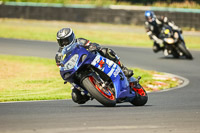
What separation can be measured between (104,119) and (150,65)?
11.9 m

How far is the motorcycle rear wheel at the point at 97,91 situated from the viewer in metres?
8.30

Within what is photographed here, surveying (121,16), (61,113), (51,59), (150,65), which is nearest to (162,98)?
(61,113)

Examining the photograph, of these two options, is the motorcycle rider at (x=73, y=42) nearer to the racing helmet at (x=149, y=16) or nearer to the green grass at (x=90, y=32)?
the racing helmet at (x=149, y=16)

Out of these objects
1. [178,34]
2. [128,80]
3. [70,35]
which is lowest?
[178,34]

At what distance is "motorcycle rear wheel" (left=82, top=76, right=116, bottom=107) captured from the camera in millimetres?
8305

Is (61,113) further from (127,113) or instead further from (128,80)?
(128,80)

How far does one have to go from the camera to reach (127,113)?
795 cm

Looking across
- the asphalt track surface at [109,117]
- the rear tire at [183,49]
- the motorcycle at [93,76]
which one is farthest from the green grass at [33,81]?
the rear tire at [183,49]

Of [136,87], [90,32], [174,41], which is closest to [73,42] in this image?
[136,87]

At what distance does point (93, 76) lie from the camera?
8.44 meters

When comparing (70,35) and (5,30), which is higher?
(70,35)

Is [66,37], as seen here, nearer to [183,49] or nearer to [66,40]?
[66,40]

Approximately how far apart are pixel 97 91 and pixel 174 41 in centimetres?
1186

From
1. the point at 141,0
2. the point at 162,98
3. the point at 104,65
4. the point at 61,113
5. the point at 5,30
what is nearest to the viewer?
the point at 61,113
